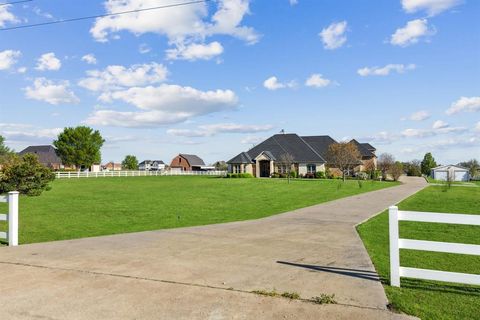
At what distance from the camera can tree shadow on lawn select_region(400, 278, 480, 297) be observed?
5418mm

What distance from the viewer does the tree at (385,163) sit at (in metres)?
55.9

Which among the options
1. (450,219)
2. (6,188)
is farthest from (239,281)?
(6,188)

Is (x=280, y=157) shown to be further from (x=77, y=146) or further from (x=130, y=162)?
(x=130, y=162)

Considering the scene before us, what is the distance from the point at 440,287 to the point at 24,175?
76.8ft

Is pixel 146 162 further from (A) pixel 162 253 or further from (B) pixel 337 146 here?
(A) pixel 162 253

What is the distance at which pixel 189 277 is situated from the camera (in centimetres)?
595

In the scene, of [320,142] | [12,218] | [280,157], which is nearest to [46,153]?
[280,157]

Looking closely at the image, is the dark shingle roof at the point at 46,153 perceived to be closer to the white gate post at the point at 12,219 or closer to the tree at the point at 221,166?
the tree at the point at 221,166

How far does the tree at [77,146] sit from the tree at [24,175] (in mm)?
56018

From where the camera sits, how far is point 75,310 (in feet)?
15.1

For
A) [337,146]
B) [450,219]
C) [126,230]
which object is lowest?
[126,230]

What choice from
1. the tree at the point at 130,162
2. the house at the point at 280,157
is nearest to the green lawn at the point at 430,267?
the house at the point at 280,157

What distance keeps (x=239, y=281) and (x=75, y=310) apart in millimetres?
2346

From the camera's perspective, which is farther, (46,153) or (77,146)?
(46,153)
